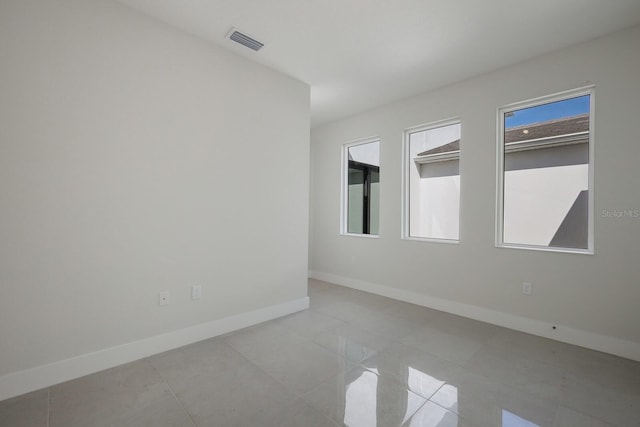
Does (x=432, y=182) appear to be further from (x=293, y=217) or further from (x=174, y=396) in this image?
(x=174, y=396)

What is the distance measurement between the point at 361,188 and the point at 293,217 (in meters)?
1.77

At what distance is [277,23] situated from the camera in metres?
2.41

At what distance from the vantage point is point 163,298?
242cm

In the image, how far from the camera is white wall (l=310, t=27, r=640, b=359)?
2438 mm

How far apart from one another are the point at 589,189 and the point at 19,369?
4.69 m

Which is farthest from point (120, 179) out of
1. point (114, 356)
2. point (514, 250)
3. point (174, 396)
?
point (514, 250)

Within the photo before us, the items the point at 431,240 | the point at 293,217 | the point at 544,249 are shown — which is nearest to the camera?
the point at 544,249

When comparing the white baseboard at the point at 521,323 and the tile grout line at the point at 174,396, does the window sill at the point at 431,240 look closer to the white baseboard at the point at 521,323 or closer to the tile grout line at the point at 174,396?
the white baseboard at the point at 521,323

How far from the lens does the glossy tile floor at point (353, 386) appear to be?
1.64 meters

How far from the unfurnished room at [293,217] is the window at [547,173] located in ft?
0.07

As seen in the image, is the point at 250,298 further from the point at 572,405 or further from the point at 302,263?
the point at 572,405

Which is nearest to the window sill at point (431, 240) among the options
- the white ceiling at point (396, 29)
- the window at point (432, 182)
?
the window at point (432, 182)

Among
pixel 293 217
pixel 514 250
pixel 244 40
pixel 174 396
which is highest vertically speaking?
pixel 244 40

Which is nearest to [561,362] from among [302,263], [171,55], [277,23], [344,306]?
[344,306]
